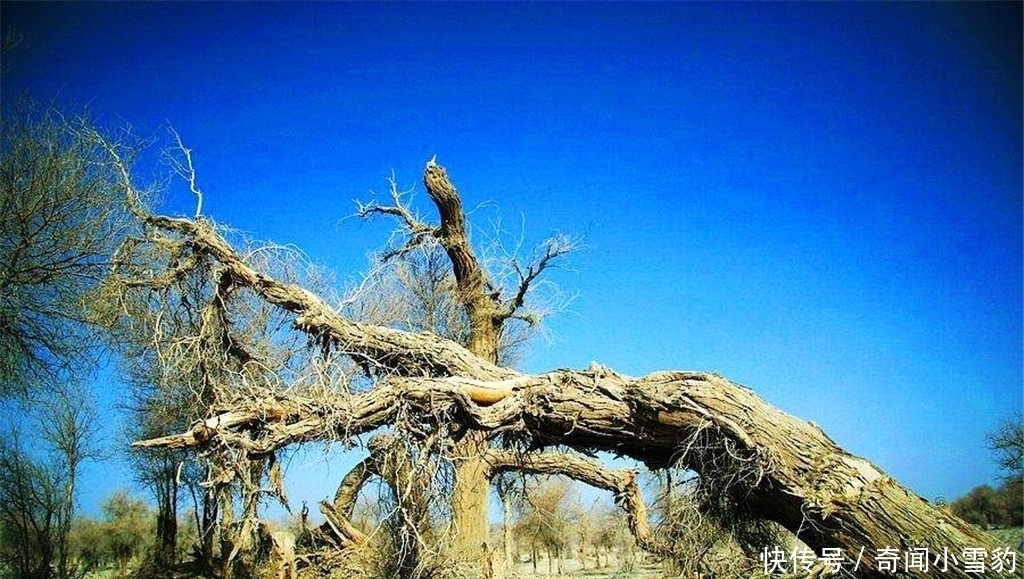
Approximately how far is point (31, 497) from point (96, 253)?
20.6 feet

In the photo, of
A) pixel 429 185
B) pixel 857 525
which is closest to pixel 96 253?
pixel 429 185

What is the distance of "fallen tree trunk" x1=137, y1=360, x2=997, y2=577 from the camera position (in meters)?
6.17

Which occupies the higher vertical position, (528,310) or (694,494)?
(528,310)

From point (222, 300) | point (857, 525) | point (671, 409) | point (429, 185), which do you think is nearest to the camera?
point (857, 525)

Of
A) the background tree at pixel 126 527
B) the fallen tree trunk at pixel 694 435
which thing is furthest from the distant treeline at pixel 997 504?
the background tree at pixel 126 527

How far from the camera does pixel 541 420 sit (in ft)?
23.1

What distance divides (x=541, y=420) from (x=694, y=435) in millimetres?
1465

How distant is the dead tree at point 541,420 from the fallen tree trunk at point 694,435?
0.04 ft

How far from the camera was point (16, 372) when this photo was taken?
11031 millimetres

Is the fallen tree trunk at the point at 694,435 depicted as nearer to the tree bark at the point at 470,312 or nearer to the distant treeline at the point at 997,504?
the tree bark at the point at 470,312

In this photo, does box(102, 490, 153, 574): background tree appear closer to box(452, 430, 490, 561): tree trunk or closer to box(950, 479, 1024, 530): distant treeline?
box(452, 430, 490, 561): tree trunk

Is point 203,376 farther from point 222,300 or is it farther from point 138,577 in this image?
point 138,577

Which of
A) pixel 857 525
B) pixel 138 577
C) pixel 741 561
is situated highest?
pixel 857 525

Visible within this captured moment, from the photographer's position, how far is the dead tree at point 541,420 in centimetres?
627
